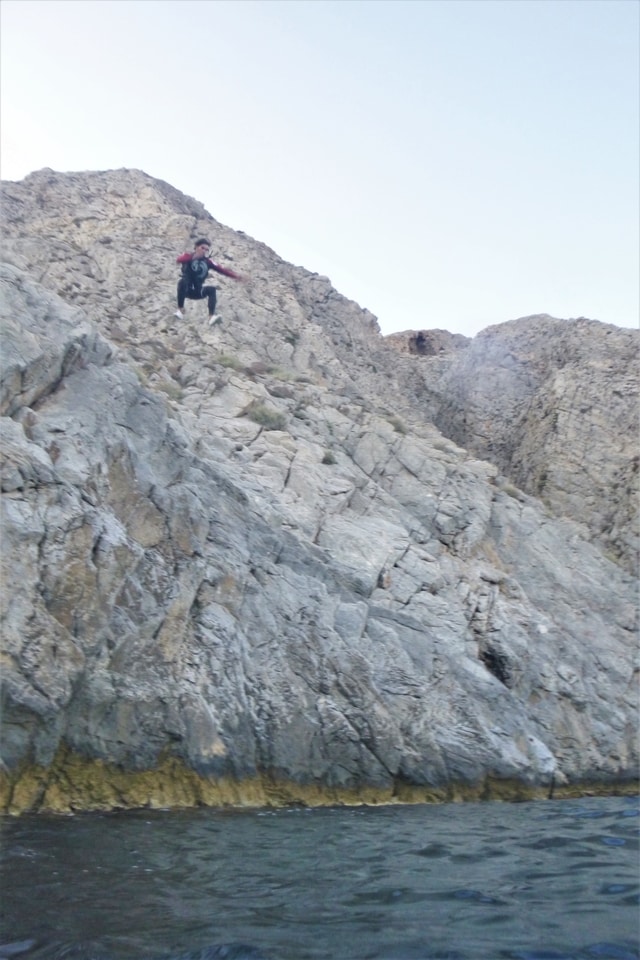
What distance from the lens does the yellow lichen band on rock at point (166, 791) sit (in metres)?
10.4

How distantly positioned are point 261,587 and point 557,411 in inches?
707

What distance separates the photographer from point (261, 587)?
48.5 ft

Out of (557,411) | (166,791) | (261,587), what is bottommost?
(166,791)

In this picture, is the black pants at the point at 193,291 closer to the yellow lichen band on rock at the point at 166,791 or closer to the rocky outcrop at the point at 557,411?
the yellow lichen band on rock at the point at 166,791

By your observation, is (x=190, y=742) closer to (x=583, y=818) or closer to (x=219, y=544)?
(x=219, y=544)

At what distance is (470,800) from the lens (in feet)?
47.2

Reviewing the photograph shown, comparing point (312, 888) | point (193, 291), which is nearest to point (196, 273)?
point (193, 291)

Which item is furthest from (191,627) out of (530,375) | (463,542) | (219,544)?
(530,375)

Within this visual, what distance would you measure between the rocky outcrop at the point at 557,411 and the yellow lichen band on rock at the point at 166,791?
13408 millimetres

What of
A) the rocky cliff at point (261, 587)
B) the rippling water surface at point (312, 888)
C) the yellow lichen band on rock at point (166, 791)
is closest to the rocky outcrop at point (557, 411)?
the rocky cliff at point (261, 587)

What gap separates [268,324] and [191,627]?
57.7 feet

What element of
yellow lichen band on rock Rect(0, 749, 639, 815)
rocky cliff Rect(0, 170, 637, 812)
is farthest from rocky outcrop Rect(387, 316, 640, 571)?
yellow lichen band on rock Rect(0, 749, 639, 815)

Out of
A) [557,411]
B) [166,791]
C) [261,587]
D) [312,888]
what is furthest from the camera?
[557,411]

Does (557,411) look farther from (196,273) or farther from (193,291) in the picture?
(196,273)
